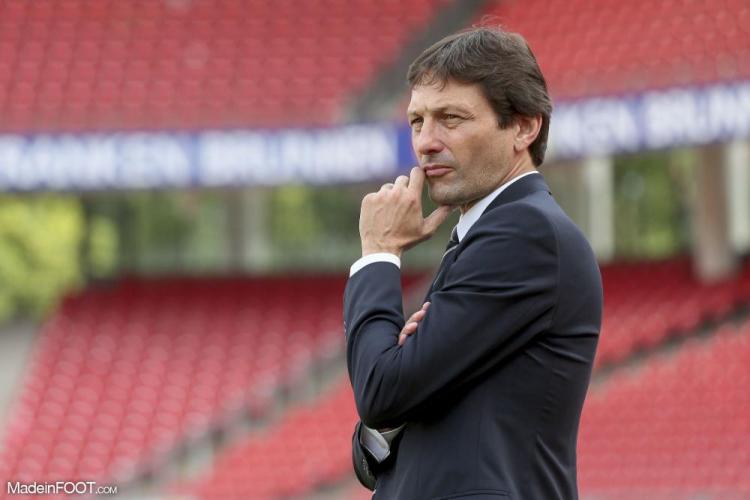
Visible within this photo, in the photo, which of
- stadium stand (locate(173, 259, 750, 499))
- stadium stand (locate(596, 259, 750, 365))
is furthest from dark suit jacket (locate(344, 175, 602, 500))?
stadium stand (locate(596, 259, 750, 365))

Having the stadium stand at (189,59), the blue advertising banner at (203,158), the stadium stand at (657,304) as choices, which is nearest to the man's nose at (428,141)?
the stadium stand at (657,304)

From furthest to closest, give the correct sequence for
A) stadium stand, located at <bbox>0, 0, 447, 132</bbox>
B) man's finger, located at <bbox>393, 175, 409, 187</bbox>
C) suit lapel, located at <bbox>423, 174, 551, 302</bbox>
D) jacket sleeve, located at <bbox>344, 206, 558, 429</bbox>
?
stadium stand, located at <bbox>0, 0, 447, 132</bbox>, man's finger, located at <bbox>393, 175, 409, 187</bbox>, suit lapel, located at <bbox>423, 174, 551, 302</bbox>, jacket sleeve, located at <bbox>344, 206, 558, 429</bbox>

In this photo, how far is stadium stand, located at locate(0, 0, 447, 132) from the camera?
10.6 metres

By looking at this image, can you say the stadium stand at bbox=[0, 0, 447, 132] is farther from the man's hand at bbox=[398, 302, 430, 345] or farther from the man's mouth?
the man's hand at bbox=[398, 302, 430, 345]

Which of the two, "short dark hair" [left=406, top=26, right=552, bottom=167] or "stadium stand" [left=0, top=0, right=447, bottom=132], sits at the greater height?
"short dark hair" [left=406, top=26, right=552, bottom=167]

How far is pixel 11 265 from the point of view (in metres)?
30.4

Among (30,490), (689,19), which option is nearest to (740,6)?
(689,19)

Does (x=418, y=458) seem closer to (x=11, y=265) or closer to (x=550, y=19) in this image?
(x=550, y=19)

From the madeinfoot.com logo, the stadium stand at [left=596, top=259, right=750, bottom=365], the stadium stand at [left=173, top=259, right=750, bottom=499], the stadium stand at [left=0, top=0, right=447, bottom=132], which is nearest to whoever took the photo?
the stadium stand at [left=173, top=259, right=750, bottom=499]

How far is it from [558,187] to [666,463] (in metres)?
5.26

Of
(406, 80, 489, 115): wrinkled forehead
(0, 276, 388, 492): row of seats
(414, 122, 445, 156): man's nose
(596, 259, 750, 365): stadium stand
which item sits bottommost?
(0, 276, 388, 492): row of seats

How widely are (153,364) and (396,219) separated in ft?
30.9

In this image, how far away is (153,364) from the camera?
11.2 m

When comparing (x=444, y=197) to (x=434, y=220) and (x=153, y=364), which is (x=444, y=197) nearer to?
(x=434, y=220)
